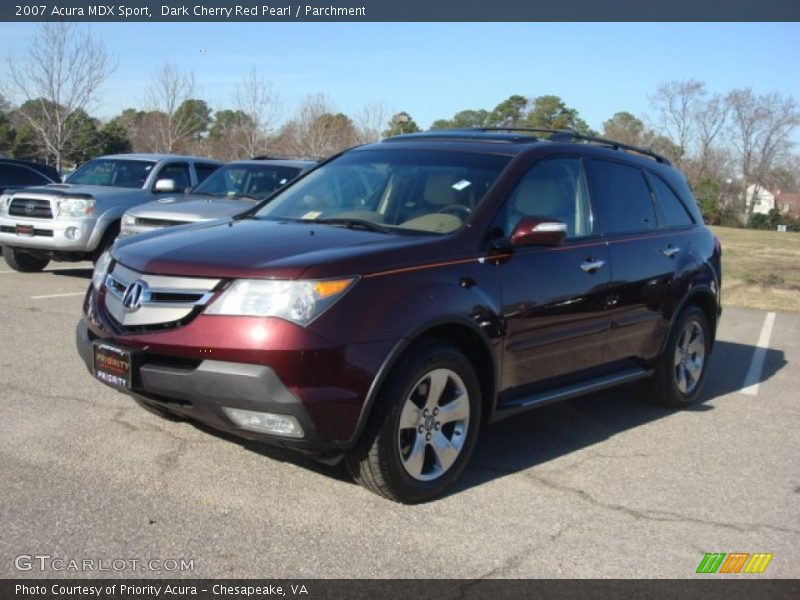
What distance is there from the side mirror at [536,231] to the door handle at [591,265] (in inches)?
24.0

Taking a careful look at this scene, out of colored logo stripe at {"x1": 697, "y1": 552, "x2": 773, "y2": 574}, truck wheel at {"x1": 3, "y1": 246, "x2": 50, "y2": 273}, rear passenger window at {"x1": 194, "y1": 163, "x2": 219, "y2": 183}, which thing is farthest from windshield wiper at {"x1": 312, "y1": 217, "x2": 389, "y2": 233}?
rear passenger window at {"x1": 194, "y1": 163, "x2": 219, "y2": 183}

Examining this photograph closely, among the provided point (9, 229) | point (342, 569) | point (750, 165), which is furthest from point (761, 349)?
point (750, 165)

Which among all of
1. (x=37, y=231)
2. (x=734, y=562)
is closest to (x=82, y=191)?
(x=37, y=231)

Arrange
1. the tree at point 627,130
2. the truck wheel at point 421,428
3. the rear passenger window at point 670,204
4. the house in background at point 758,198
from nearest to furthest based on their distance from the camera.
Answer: the truck wheel at point 421,428
the rear passenger window at point 670,204
the tree at point 627,130
the house in background at point 758,198

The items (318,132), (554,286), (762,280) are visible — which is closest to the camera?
(554,286)

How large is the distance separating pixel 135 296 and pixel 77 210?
7.81 m

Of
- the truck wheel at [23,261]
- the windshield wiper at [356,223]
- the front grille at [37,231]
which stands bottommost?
the truck wheel at [23,261]

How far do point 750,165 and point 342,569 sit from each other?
77110mm

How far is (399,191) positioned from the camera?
5.08 m

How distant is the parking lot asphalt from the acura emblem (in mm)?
877

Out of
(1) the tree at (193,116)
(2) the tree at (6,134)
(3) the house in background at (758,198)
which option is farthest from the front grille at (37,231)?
(3) the house in background at (758,198)

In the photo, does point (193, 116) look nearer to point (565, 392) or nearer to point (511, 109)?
point (511, 109)

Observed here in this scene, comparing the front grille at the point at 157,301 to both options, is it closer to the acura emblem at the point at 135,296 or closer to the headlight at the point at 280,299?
the acura emblem at the point at 135,296

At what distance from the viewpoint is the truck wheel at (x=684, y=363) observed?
20.8 ft
